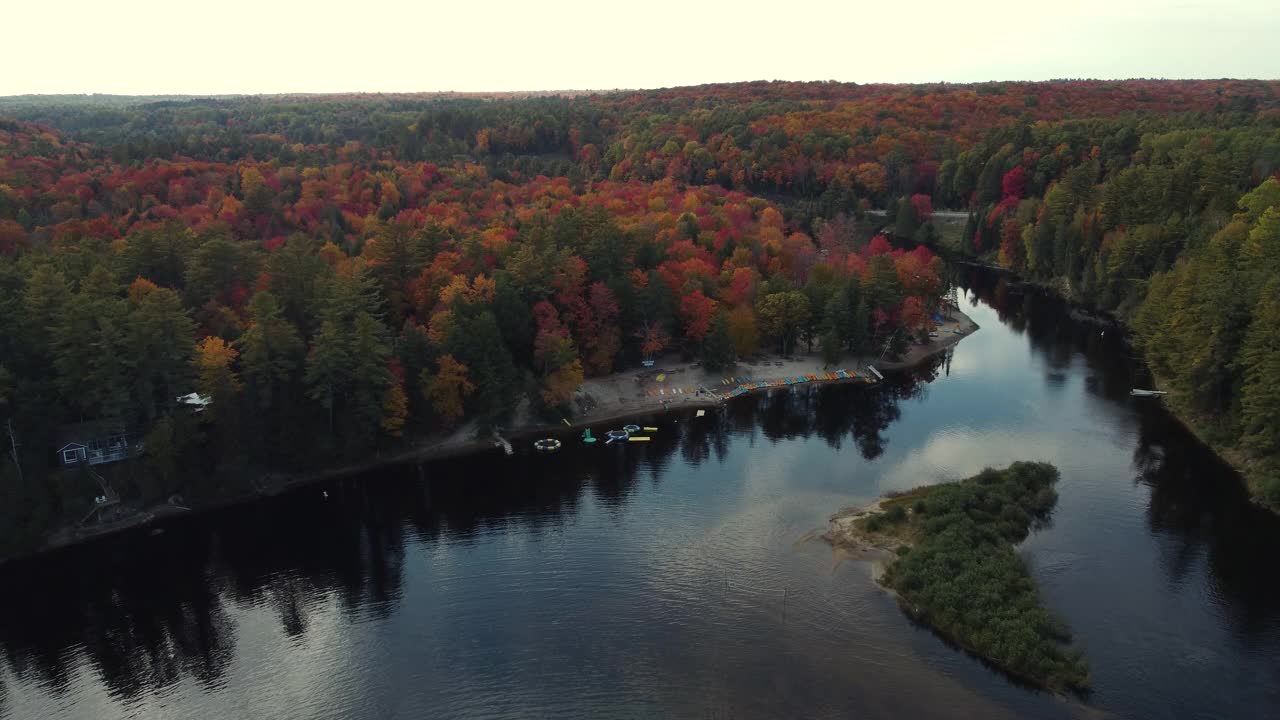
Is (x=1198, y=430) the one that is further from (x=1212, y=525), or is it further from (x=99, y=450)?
(x=99, y=450)

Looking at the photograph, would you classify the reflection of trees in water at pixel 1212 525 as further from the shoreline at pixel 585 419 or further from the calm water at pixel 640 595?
the shoreline at pixel 585 419

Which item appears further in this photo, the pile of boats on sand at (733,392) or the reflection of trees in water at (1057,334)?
the reflection of trees in water at (1057,334)

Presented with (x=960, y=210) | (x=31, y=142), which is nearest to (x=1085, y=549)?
(x=960, y=210)

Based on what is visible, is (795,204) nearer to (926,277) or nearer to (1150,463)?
(926,277)

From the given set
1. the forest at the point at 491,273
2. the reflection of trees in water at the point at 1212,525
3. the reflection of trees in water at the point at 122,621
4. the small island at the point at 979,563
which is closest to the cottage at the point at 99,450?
the forest at the point at 491,273

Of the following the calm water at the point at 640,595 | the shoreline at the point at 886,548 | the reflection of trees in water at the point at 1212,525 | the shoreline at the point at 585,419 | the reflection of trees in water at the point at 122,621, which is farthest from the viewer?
the shoreline at the point at 585,419

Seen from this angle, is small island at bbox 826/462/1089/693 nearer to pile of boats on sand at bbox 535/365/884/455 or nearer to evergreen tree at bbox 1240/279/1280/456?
evergreen tree at bbox 1240/279/1280/456

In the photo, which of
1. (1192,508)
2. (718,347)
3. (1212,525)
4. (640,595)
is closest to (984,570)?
(640,595)

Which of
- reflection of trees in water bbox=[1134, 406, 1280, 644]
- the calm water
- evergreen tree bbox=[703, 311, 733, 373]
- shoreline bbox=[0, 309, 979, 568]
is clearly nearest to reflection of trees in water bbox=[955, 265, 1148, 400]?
shoreline bbox=[0, 309, 979, 568]
